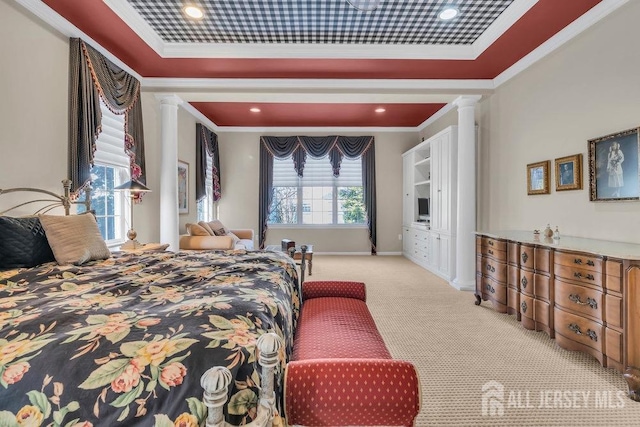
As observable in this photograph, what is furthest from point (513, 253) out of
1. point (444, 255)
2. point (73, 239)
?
point (73, 239)

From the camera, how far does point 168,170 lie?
4125 millimetres

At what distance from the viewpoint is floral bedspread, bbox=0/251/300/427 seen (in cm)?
80

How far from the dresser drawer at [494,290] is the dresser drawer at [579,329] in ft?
2.28

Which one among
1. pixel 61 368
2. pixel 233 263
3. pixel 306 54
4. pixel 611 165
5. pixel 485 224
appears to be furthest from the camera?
pixel 485 224

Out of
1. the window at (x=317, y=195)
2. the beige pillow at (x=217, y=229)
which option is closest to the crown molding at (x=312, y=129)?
the window at (x=317, y=195)

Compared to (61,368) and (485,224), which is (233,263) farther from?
(485,224)

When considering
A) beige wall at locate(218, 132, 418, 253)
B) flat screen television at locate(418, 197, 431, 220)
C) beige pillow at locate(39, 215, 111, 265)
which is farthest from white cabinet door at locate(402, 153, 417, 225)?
beige pillow at locate(39, 215, 111, 265)

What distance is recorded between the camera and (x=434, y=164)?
5312 millimetres

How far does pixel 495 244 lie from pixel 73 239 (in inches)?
147

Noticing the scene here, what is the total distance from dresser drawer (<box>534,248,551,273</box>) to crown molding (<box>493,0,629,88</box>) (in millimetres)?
2050

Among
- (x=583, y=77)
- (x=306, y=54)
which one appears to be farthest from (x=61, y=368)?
(x=583, y=77)

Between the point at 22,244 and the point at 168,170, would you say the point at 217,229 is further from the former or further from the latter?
the point at 22,244

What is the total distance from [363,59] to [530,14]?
1583 mm

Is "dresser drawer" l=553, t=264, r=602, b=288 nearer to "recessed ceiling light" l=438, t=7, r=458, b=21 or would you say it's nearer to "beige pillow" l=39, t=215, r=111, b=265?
"recessed ceiling light" l=438, t=7, r=458, b=21
